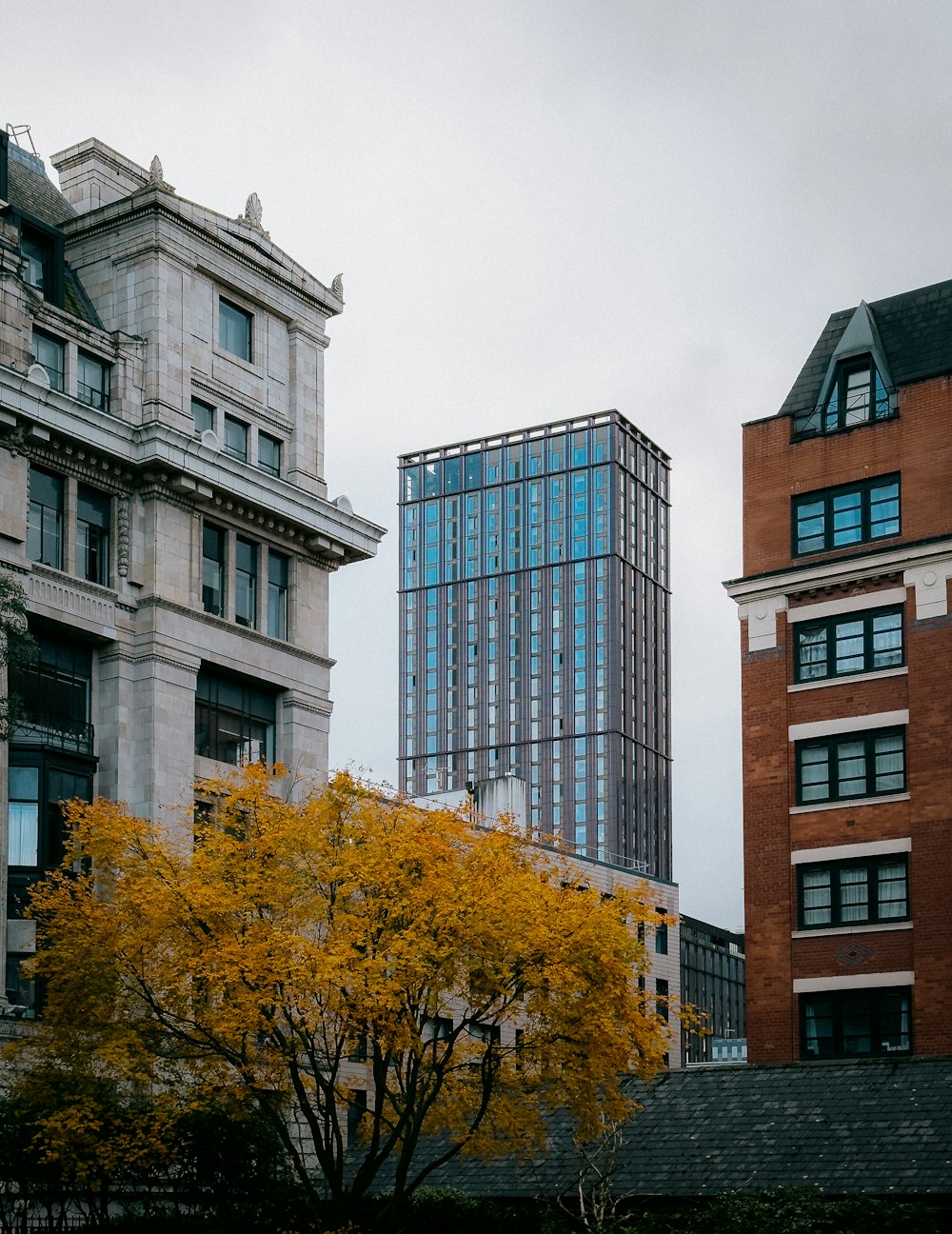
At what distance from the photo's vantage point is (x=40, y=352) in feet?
176

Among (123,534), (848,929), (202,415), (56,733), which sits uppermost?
(202,415)

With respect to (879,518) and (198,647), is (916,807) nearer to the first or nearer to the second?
(879,518)

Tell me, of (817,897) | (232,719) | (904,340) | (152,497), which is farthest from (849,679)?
(152,497)

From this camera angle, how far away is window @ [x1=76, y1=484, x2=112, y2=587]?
53.2 metres

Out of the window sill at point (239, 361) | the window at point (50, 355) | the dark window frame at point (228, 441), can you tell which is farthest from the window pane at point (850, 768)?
the window at point (50, 355)

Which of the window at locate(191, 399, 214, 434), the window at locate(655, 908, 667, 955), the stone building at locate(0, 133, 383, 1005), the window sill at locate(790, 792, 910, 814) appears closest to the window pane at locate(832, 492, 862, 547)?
the window sill at locate(790, 792, 910, 814)

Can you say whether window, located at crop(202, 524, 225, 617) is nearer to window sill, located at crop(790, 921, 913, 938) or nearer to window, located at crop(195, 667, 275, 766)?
window, located at crop(195, 667, 275, 766)

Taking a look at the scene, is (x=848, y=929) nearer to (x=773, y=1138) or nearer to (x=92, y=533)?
(x=773, y=1138)

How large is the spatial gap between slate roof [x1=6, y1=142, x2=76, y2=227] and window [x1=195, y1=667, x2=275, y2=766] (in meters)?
15.7

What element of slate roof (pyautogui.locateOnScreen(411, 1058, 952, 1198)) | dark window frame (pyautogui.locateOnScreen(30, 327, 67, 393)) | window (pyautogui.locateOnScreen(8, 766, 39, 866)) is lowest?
slate roof (pyautogui.locateOnScreen(411, 1058, 952, 1198))

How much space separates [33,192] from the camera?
59312mm

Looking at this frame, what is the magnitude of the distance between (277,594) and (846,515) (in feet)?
63.1

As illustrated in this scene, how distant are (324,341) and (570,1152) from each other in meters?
32.7

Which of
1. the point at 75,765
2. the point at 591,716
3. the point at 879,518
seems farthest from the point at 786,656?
the point at 591,716
